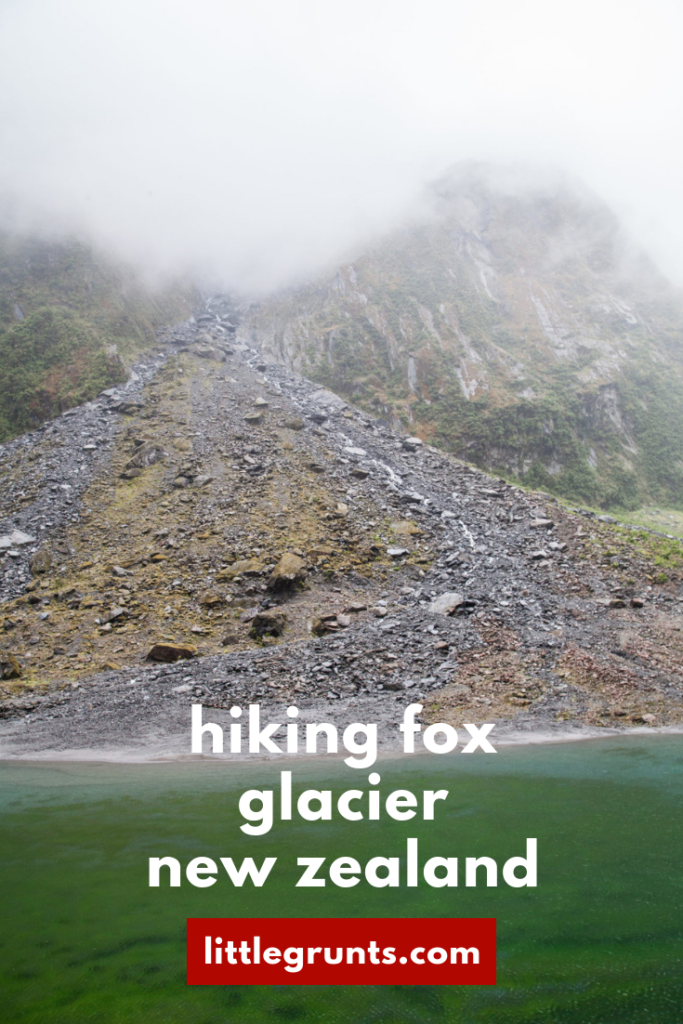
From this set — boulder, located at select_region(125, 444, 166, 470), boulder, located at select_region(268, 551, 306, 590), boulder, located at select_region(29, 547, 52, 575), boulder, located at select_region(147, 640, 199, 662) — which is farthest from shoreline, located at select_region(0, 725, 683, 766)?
boulder, located at select_region(125, 444, 166, 470)

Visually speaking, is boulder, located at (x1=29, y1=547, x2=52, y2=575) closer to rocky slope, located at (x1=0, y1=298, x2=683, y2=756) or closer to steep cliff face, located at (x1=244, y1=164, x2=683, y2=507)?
rocky slope, located at (x1=0, y1=298, x2=683, y2=756)

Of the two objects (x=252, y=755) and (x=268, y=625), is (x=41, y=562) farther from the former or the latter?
(x=252, y=755)

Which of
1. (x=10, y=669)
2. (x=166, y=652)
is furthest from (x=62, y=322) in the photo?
(x=166, y=652)

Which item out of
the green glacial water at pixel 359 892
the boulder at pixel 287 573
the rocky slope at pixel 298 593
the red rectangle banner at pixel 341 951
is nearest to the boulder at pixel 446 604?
the rocky slope at pixel 298 593

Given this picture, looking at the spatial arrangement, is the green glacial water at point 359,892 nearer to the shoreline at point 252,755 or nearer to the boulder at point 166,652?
the shoreline at point 252,755

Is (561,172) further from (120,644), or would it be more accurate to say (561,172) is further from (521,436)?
(120,644)

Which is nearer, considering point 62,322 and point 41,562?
point 41,562
